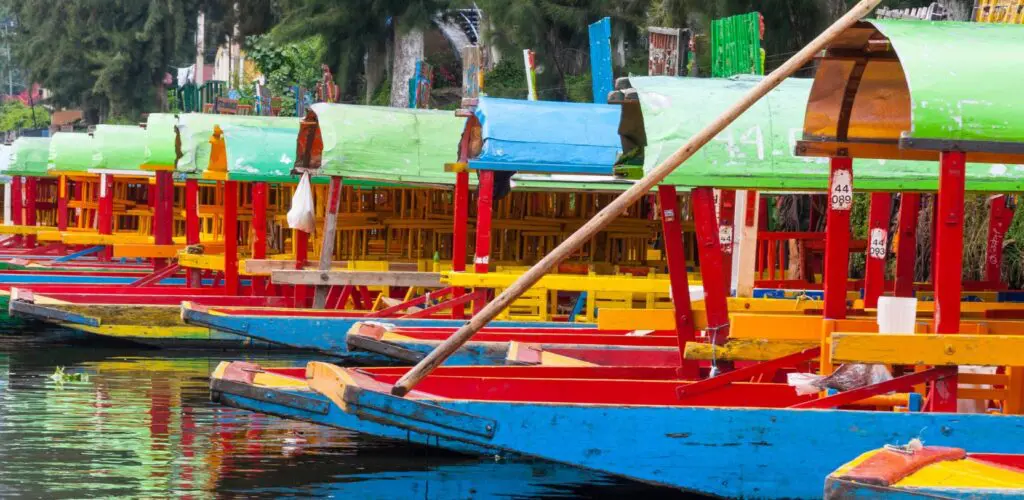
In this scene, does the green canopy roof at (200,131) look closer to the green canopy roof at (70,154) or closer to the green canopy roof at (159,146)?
the green canopy roof at (159,146)

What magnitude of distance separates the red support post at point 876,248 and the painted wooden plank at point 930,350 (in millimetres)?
2370

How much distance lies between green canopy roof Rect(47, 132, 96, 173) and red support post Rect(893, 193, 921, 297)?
20.8m

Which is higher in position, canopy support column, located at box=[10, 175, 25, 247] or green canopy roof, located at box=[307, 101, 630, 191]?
green canopy roof, located at box=[307, 101, 630, 191]

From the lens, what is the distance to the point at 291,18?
125 feet

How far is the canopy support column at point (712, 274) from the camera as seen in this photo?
1118 centimetres

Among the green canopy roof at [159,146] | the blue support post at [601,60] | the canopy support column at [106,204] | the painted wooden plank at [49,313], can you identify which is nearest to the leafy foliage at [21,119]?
the canopy support column at [106,204]

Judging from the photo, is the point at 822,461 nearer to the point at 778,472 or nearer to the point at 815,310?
the point at 778,472

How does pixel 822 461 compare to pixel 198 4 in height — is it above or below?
below

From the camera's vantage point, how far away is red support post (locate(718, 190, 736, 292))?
13578mm

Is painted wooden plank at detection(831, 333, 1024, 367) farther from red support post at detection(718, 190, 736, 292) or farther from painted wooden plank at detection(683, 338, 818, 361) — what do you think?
red support post at detection(718, 190, 736, 292)

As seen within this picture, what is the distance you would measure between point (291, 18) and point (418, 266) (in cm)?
1844

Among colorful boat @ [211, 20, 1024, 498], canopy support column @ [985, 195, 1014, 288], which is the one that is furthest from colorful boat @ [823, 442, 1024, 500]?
canopy support column @ [985, 195, 1014, 288]

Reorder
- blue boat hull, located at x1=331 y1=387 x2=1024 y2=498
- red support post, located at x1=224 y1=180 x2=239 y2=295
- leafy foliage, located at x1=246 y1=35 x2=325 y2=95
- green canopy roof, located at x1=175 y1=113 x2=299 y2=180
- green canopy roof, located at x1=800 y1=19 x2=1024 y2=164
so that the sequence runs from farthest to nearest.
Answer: leafy foliage, located at x1=246 y1=35 x2=325 y2=95
green canopy roof, located at x1=175 y1=113 x2=299 y2=180
red support post, located at x1=224 y1=180 x2=239 y2=295
blue boat hull, located at x1=331 y1=387 x2=1024 y2=498
green canopy roof, located at x1=800 y1=19 x2=1024 y2=164

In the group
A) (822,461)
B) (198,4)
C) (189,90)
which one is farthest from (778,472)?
(198,4)
